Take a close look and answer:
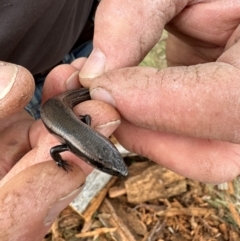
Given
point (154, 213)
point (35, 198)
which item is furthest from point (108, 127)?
point (154, 213)

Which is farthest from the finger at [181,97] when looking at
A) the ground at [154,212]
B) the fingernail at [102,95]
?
the ground at [154,212]

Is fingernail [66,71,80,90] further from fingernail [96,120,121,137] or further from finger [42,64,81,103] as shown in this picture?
fingernail [96,120,121,137]

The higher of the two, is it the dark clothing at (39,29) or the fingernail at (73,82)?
the dark clothing at (39,29)

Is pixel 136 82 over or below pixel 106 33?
below

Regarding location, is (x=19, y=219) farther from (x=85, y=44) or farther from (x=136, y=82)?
(x=85, y=44)

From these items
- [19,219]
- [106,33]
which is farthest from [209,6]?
[19,219]

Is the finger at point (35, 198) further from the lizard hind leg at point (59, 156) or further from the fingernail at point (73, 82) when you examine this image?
the fingernail at point (73, 82)
